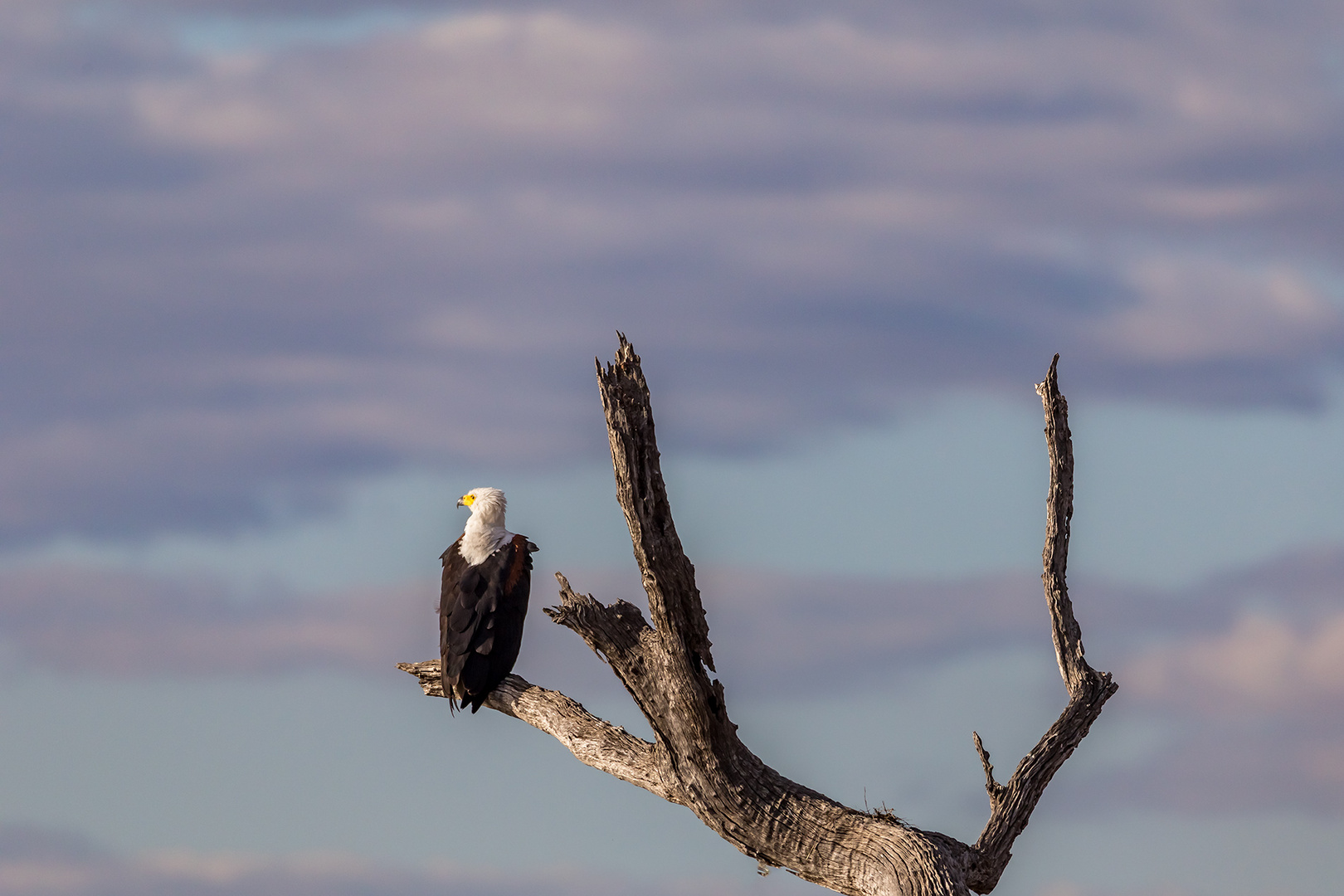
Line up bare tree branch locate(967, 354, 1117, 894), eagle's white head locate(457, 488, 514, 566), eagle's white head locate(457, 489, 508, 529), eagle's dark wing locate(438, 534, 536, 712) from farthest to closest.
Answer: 1. eagle's white head locate(457, 489, 508, 529)
2. eagle's white head locate(457, 488, 514, 566)
3. eagle's dark wing locate(438, 534, 536, 712)
4. bare tree branch locate(967, 354, 1117, 894)

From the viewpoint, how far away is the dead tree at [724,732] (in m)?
11.1

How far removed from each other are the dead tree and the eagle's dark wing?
0.80m

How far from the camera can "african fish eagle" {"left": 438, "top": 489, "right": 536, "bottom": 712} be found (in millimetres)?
13805

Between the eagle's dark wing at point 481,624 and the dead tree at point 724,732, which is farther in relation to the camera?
the eagle's dark wing at point 481,624

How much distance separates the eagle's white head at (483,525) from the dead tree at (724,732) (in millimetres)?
1876

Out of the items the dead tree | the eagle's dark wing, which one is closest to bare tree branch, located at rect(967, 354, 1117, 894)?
the dead tree

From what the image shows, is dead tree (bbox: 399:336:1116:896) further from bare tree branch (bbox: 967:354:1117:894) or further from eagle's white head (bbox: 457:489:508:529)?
eagle's white head (bbox: 457:489:508:529)

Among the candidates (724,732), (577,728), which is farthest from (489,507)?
(724,732)

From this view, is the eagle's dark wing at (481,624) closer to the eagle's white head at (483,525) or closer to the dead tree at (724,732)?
the eagle's white head at (483,525)

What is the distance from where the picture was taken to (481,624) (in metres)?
13.8

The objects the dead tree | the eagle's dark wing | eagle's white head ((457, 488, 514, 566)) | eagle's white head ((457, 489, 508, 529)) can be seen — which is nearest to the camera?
the dead tree

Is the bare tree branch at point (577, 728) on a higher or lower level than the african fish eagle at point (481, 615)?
lower

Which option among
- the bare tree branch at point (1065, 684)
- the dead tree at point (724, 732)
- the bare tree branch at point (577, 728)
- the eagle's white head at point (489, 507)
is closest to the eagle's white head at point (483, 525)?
the eagle's white head at point (489, 507)

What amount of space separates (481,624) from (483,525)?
5.10 ft
